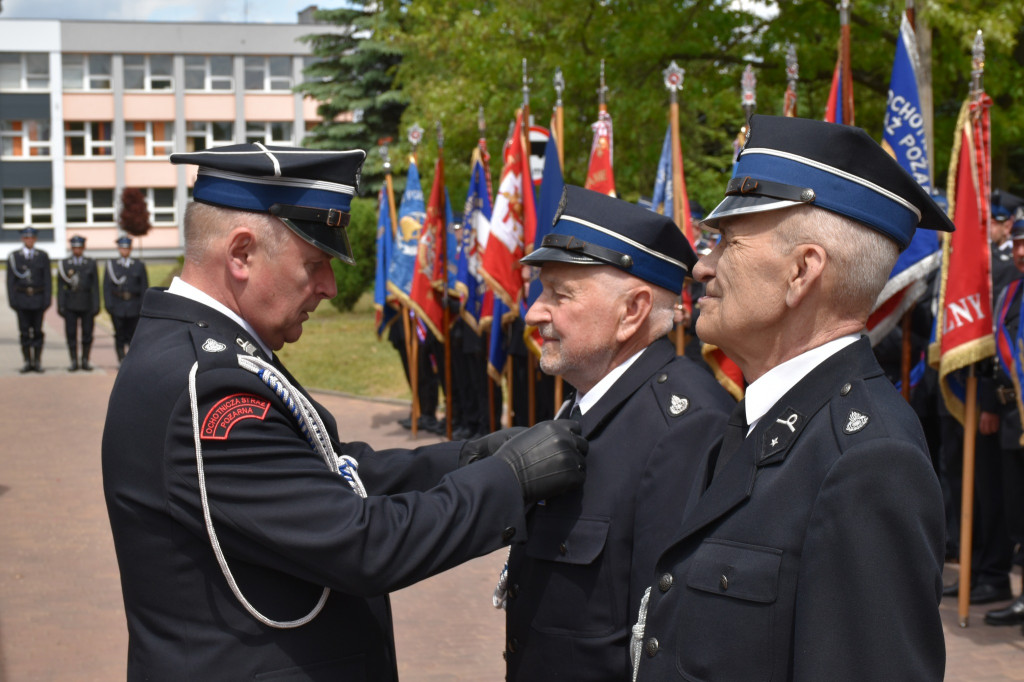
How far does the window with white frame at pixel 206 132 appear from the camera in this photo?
55.0 meters

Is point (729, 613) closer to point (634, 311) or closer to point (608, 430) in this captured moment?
point (608, 430)

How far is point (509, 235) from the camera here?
9.70 meters

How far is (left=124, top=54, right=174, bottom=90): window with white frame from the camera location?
54.7 metres

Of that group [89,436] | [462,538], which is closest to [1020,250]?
[462,538]

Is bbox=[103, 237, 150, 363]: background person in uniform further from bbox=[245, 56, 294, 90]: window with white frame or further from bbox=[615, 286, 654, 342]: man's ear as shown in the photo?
bbox=[245, 56, 294, 90]: window with white frame

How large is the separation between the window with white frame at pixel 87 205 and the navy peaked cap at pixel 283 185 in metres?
55.3

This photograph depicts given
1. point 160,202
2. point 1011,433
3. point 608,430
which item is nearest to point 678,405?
point 608,430

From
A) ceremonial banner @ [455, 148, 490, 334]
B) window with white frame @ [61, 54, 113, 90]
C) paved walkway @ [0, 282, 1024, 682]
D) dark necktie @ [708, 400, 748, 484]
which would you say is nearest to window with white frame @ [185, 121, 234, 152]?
window with white frame @ [61, 54, 113, 90]

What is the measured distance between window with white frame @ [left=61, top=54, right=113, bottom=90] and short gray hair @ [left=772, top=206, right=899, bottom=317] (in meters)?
57.8

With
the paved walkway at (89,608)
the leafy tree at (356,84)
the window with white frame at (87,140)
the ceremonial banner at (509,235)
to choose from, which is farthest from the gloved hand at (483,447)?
the window with white frame at (87,140)

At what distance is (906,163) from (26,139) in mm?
54854

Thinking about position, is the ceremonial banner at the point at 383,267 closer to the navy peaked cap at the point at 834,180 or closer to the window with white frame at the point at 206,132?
the navy peaked cap at the point at 834,180

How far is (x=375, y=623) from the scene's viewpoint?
2.47 m

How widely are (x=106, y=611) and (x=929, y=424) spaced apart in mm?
5608
